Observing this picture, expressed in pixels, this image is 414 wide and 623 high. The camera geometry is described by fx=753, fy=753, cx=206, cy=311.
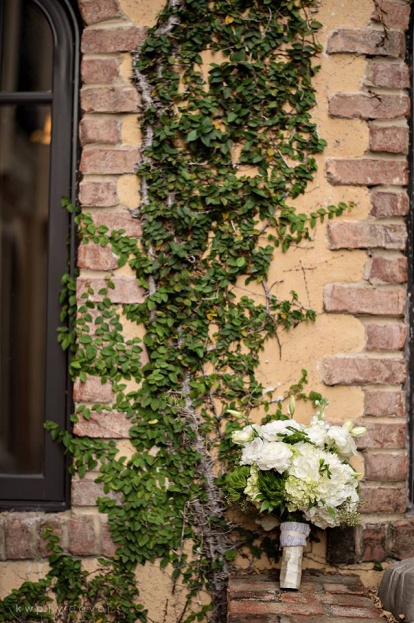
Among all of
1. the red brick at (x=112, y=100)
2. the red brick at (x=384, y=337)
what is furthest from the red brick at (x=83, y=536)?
the red brick at (x=112, y=100)

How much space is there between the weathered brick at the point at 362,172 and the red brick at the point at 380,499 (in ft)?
3.47

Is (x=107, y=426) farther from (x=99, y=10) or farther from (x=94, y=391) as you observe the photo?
(x=99, y=10)

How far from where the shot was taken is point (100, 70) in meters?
2.67

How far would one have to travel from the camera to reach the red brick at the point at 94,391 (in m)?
2.60

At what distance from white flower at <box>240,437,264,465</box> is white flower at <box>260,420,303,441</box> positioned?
0.03 meters

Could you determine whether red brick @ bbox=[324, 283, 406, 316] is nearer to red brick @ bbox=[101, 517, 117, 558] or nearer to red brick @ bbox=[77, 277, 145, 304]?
red brick @ bbox=[77, 277, 145, 304]

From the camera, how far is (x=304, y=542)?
2.33m

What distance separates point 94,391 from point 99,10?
1348 mm

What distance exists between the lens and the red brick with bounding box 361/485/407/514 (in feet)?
8.45

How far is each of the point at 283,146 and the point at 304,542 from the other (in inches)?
52.3

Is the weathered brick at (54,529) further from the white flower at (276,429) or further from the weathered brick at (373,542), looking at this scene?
the weathered brick at (373,542)

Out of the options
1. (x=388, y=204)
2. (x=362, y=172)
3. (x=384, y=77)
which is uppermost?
(x=384, y=77)

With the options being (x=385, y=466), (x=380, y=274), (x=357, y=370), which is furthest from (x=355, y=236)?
(x=385, y=466)

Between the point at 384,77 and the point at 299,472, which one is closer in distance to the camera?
the point at 299,472
